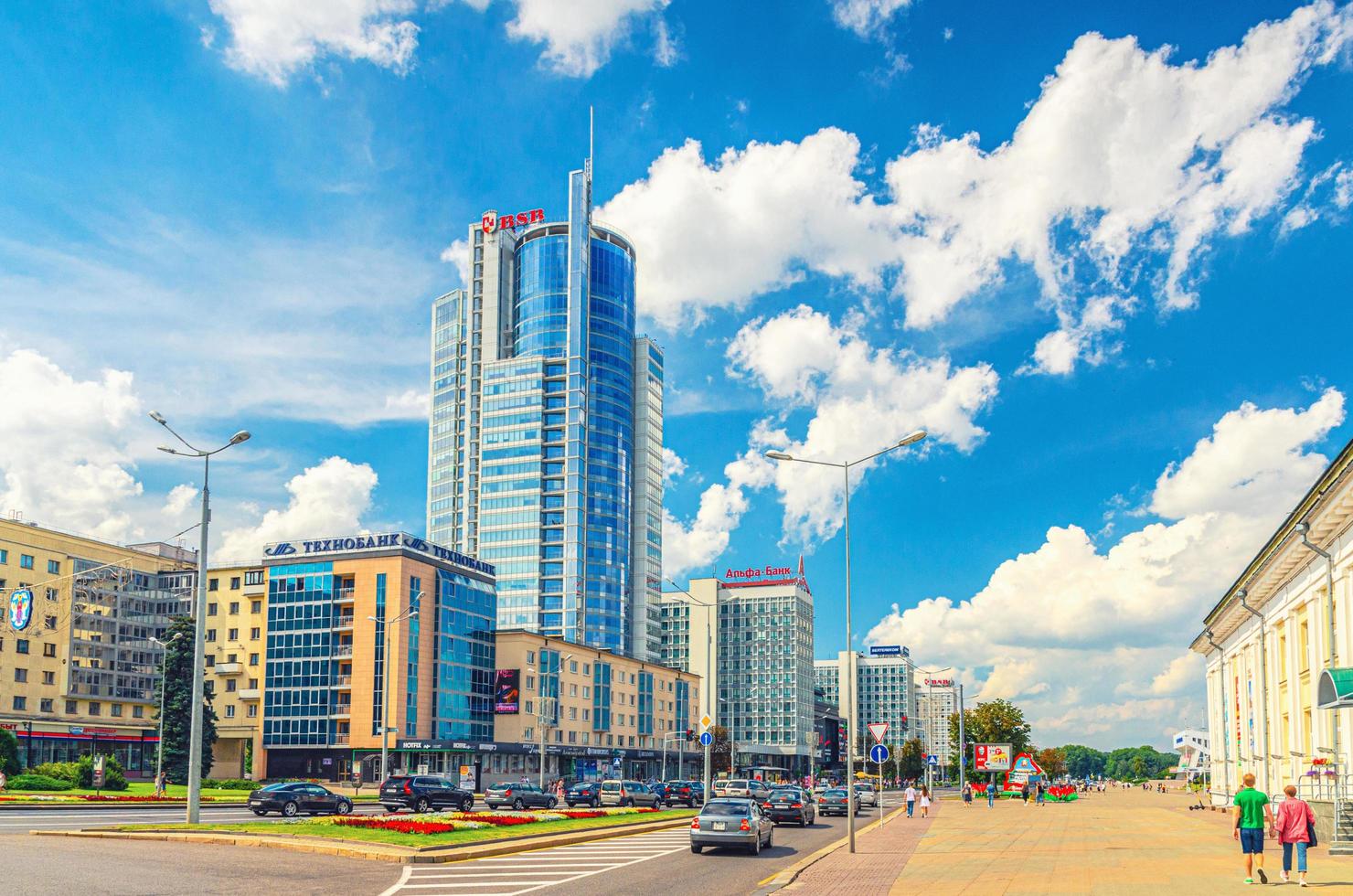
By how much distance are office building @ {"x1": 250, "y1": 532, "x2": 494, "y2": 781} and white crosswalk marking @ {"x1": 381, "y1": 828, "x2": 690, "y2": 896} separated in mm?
65604

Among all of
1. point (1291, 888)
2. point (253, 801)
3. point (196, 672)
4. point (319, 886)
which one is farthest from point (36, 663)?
point (1291, 888)

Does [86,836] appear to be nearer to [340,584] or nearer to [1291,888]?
[1291,888]

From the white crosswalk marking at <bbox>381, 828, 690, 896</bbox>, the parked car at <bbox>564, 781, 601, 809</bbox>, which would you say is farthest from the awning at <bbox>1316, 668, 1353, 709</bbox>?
the parked car at <bbox>564, 781, 601, 809</bbox>

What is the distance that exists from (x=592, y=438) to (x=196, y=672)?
461 ft

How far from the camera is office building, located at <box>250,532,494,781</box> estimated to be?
323 feet

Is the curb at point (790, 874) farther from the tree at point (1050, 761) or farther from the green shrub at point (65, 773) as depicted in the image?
the tree at point (1050, 761)

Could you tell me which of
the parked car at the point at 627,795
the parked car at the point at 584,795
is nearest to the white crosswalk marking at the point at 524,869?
the parked car at the point at 584,795

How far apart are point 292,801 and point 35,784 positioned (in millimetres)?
23030

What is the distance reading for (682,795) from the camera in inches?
2589

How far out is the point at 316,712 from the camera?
328 ft

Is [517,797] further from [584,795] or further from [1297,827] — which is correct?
[1297,827]

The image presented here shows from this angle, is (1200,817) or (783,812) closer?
(783,812)

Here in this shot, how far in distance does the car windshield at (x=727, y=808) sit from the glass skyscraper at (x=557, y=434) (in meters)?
138

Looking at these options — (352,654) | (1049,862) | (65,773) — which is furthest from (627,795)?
(352,654)
